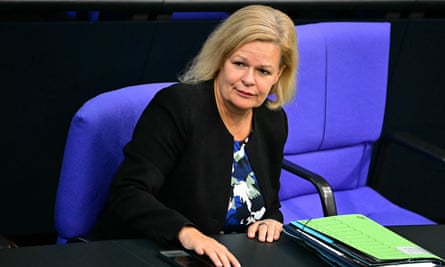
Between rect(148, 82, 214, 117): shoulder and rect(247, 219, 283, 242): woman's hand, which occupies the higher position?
rect(148, 82, 214, 117): shoulder

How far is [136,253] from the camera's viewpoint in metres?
2.46

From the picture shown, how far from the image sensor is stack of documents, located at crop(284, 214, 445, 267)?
2449 millimetres

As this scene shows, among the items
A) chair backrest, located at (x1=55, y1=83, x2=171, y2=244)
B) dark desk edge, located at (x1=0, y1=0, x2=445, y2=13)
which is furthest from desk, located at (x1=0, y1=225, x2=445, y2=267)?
dark desk edge, located at (x1=0, y1=0, x2=445, y2=13)

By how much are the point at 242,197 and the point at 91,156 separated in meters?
0.45

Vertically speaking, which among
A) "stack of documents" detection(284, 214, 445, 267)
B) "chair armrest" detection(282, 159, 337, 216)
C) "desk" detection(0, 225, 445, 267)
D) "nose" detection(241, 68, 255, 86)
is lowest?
"chair armrest" detection(282, 159, 337, 216)

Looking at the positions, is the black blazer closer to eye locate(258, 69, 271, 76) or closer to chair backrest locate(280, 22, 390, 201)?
eye locate(258, 69, 271, 76)

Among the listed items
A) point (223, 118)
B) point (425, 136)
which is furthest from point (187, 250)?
point (425, 136)

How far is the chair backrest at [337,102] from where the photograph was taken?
3.67m

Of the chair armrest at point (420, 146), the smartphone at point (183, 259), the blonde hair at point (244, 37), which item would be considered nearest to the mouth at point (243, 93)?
the blonde hair at point (244, 37)

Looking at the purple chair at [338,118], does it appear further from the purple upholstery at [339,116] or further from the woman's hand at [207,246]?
the woman's hand at [207,246]

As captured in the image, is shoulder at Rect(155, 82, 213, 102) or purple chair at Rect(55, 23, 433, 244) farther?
purple chair at Rect(55, 23, 433, 244)

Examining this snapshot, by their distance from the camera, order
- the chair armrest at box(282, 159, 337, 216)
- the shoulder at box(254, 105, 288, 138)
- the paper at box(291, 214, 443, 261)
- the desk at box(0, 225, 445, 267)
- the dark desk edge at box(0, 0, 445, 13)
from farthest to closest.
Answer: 1. the dark desk edge at box(0, 0, 445, 13)
2. the chair armrest at box(282, 159, 337, 216)
3. the shoulder at box(254, 105, 288, 138)
4. the paper at box(291, 214, 443, 261)
5. the desk at box(0, 225, 445, 267)

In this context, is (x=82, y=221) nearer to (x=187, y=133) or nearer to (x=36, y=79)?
(x=187, y=133)

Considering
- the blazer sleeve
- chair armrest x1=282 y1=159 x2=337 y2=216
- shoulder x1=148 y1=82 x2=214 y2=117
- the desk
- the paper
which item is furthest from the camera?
chair armrest x1=282 y1=159 x2=337 y2=216
